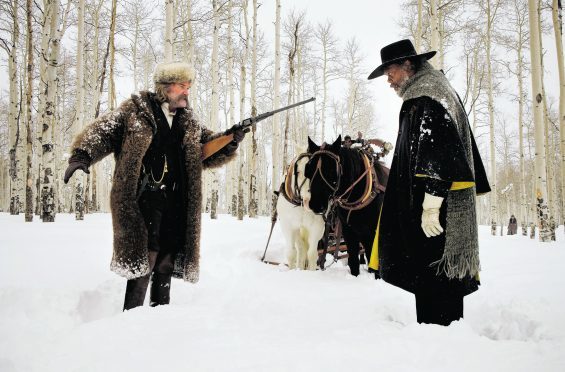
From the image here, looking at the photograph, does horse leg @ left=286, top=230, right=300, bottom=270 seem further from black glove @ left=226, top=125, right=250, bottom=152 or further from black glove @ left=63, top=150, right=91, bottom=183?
black glove @ left=63, top=150, right=91, bottom=183

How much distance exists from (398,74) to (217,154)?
1623 millimetres

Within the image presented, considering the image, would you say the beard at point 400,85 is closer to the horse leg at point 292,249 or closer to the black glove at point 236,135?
the black glove at point 236,135

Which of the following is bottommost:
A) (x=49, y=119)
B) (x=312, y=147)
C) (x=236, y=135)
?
(x=236, y=135)

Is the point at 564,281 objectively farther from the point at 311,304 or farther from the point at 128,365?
the point at 128,365

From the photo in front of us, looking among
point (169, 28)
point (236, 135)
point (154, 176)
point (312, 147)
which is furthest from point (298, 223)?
point (169, 28)

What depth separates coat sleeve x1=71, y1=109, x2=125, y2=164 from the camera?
2.32 m

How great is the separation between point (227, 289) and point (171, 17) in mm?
6751

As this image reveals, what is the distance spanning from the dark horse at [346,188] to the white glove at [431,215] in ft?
7.04

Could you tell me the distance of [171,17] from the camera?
7.67 m

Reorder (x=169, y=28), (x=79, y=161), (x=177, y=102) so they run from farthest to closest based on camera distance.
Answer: (x=169, y=28) < (x=177, y=102) < (x=79, y=161)

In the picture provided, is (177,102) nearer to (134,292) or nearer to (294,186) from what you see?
(134,292)

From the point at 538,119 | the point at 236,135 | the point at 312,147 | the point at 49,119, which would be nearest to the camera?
the point at 236,135

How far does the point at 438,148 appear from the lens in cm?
194

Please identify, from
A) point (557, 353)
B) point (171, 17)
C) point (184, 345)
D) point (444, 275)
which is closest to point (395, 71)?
point (444, 275)
